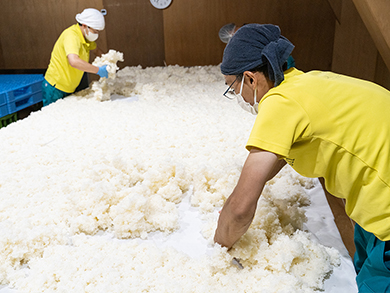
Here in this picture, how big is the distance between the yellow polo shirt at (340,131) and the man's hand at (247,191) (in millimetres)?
32

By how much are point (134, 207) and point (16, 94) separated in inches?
105

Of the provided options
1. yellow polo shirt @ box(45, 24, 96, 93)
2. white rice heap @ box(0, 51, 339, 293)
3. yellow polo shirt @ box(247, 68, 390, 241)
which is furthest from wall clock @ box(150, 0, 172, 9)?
yellow polo shirt @ box(247, 68, 390, 241)

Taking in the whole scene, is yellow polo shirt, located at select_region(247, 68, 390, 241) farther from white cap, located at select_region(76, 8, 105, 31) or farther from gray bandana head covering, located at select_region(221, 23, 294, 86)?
white cap, located at select_region(76, 8, 105, 31)

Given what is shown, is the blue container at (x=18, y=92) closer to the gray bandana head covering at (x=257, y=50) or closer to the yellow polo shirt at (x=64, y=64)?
the yellow polo shirt at (x=64, y=64)

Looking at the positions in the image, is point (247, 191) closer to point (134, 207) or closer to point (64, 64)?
point (134, 207)

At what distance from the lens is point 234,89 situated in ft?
3.43

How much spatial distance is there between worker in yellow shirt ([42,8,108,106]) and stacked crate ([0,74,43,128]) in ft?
1.06

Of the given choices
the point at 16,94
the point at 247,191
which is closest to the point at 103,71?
the point at 16,94

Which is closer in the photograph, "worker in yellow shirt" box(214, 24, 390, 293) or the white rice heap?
"worker in yellow shirt" box(214, 24, 390, 293)

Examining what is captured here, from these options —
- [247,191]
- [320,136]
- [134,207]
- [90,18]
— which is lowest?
[134,207]

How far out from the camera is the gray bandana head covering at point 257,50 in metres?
0.88

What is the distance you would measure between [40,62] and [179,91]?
2.35 meters

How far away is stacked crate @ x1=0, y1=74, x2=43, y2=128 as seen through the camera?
10.1 ft

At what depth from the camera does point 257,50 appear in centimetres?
91
